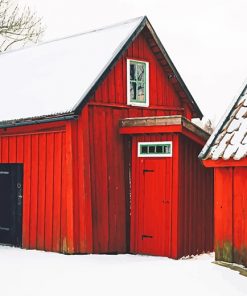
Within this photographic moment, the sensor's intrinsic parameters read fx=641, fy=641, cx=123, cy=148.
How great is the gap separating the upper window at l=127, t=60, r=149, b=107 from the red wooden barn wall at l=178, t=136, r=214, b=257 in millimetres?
2227

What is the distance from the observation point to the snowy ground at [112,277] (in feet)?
35.3

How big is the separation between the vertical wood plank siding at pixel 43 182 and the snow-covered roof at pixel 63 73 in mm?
578

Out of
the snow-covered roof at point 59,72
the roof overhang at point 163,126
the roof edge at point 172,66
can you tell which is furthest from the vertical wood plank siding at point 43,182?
the roof edge at point 172,66

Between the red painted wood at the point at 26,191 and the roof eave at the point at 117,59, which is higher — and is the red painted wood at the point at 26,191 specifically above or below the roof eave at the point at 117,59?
below

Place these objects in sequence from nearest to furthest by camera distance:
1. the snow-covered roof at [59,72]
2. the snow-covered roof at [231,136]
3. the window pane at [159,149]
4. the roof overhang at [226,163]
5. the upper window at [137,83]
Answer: the roof overhang at [226,163] < the snow-covered roof at [231,136] < the window pane at [159,149] < the snow-covered roof at [59,72] < the upper window at [137,83]

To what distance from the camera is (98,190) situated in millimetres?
15703

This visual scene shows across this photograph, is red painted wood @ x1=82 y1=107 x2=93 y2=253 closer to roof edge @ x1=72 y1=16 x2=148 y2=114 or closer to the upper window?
roof edge @ x1=72 y1=16 x2=148 y2=114

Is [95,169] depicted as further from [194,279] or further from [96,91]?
[194,279]

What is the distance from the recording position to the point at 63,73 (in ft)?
56.4

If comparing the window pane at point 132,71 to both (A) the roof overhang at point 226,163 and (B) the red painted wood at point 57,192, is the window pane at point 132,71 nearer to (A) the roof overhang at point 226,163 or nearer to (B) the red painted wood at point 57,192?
(B) the red painted wood at point 57,192

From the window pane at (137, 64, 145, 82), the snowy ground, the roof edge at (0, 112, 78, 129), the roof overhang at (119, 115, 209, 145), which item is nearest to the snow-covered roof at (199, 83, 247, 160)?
Answer: the snowy ground

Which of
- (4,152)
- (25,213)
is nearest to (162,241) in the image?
(25,213)

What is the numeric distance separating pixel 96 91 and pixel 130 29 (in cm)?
223

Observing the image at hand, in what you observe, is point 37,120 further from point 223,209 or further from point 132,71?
point 223,209
